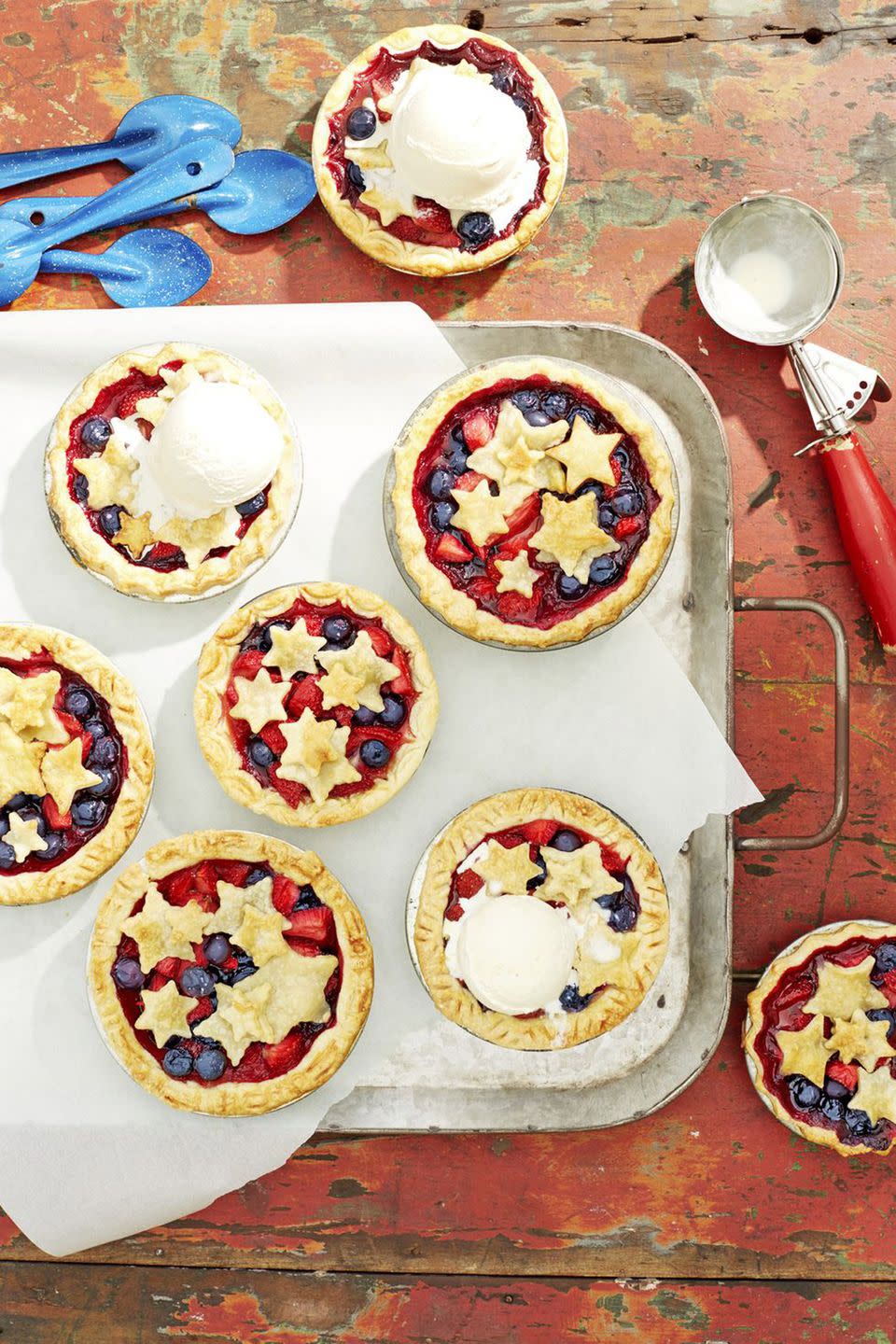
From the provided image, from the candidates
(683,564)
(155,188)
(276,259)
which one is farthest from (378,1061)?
(155,188)

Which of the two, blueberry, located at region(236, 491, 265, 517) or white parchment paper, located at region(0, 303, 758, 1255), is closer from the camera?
blueberry, located at region(236, 491, 265, 517)

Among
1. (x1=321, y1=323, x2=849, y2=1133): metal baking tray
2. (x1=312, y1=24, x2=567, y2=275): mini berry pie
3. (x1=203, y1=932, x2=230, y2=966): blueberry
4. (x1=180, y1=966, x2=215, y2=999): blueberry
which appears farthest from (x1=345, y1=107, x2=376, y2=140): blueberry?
(x1=180, y1=966, x2=215, y2=999): blueberry

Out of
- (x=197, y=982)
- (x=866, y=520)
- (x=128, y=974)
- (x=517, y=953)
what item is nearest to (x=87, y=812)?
(x=128, y=974)

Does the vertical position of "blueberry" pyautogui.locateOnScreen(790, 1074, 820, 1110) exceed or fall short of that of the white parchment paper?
it falls short

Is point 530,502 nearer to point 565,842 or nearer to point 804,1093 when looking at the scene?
point 565,842

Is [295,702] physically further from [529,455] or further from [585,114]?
[585,114]

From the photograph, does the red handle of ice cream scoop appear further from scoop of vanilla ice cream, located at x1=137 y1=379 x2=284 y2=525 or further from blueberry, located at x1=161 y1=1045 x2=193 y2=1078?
blueberry, located at x1=161 y1=1045 x2=193 y2=1078

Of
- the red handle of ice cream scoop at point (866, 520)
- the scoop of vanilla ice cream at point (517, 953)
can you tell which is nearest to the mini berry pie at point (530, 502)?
the red handle of ice cream scoop at point (866, 520)
